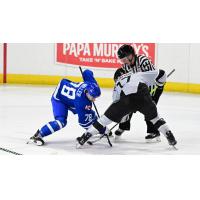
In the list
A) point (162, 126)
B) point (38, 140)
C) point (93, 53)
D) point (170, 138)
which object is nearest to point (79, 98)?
point (38, 140)

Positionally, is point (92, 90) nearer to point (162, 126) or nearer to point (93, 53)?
point (162, 126)

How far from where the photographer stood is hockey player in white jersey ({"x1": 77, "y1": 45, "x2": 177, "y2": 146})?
16.4 ft

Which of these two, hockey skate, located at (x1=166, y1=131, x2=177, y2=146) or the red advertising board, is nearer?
hockey skate, located at (x1=166, y1=131, x2=177, y2=146)

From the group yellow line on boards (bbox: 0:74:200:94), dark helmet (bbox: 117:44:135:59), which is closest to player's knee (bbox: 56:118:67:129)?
dark helmet (bbox: 117:44:135:59)

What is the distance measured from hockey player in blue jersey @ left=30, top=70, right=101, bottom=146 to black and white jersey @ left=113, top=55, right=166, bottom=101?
207 mm

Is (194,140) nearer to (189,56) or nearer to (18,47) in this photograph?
(189,56)

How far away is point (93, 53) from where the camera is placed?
10.5m

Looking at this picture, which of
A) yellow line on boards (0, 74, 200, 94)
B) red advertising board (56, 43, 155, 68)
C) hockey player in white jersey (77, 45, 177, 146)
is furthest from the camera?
yellow line on boards (0, 74, 200, 94)

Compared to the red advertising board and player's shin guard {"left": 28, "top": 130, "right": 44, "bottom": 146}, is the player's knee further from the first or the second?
the red advertising board

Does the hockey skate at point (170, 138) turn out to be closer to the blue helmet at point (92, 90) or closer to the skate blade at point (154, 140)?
the skate blade at point (154, 140)

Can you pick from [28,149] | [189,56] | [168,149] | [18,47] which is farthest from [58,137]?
[18,47]

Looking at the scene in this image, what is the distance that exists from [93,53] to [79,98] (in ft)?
17.9

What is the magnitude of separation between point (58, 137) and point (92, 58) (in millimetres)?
4862

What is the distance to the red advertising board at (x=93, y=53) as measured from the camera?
10.1 meters
